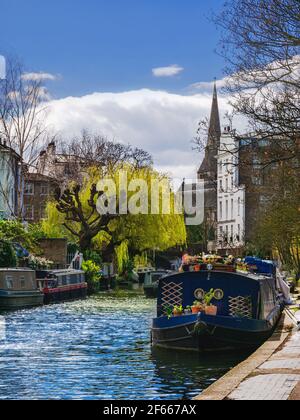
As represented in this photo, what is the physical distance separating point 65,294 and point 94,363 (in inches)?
1162

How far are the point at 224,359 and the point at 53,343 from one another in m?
6.47

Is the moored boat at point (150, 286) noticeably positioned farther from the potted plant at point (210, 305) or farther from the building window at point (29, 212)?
the building window at point (29, 212)

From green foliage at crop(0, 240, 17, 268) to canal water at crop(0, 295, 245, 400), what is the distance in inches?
488

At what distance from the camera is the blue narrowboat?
25.8 meters

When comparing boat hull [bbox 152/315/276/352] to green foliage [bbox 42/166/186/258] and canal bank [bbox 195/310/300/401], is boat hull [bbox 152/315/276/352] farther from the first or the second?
green foliage [bbox 42/166/186/258]

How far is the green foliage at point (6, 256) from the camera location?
5044 centimetres

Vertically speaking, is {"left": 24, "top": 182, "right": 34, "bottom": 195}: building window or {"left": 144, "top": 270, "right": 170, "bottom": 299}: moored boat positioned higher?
{"left": 24, "top": 182, "right": 34, "bottom": 195}: building window

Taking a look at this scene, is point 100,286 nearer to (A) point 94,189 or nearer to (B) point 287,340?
(A) point 94,189

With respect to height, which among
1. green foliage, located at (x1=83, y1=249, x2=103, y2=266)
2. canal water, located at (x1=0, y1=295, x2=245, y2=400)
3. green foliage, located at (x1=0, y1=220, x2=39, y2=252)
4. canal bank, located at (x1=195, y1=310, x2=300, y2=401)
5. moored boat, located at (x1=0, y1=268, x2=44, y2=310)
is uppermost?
green foliage, located at (x1=0, y1=220, x2=39, y2=252)

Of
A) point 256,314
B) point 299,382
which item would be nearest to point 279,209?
point 256,314

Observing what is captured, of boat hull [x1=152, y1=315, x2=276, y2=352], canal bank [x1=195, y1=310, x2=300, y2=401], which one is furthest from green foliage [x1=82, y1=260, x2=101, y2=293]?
canal bank [x1=195, y1=310, x2=300, y2=401]

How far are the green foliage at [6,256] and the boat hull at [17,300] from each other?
12.4ft

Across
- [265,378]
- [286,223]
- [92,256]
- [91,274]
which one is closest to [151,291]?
[91,274]
